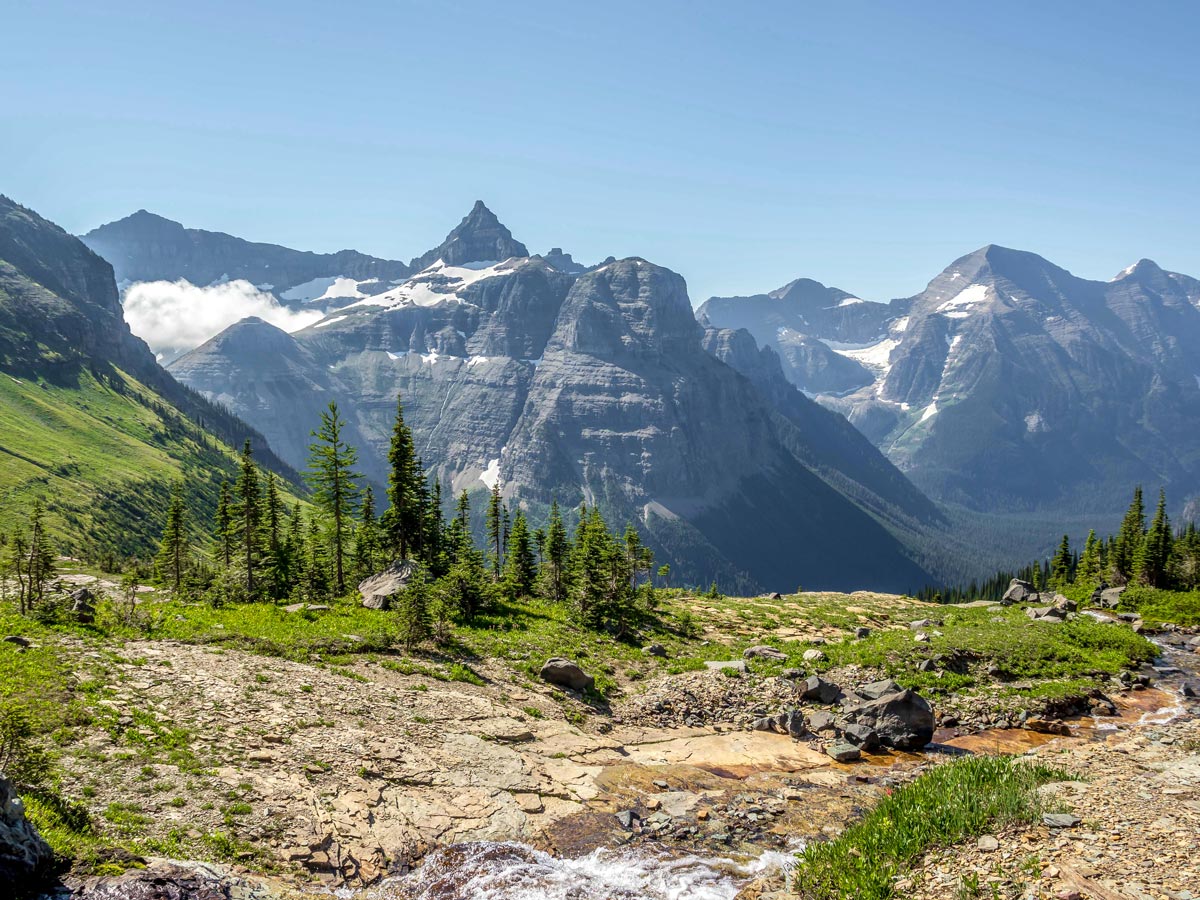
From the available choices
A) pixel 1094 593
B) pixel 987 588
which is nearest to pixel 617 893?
pixel 1094 593

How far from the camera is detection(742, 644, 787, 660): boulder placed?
146 feet

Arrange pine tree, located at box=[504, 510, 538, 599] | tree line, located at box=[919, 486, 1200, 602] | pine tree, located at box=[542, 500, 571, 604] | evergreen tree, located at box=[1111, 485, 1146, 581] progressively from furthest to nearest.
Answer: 1. evergreen tree, located at box=[1111, 485, 1146, 581]
2. tree line, located at box=[919, 486, 1200, 602]
3. pine tree, located at box=[504, 510, 538, 599]
4. pine tree, located at box=[542, 500, 571, 604]

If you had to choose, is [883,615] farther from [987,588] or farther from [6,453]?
[6,453]

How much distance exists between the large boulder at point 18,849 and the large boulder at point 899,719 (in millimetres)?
30362

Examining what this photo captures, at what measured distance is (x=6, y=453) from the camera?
648ft

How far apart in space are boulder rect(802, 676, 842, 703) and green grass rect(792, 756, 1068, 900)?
1520 centimetres

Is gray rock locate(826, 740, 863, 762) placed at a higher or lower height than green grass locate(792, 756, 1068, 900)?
lower

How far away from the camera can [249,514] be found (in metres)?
57.0

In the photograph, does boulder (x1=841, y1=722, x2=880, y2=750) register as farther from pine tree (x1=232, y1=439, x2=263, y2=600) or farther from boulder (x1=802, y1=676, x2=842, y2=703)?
pine tree (x1=232, y1=439, x2=263, y2=600)

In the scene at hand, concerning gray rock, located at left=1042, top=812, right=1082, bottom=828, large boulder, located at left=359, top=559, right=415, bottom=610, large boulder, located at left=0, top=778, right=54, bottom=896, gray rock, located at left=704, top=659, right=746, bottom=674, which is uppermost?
large boulder, located at left=0, top=778, right=54, bottom=896

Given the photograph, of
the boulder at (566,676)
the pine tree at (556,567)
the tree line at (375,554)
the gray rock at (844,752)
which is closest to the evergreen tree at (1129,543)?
the tree line at (375,554)

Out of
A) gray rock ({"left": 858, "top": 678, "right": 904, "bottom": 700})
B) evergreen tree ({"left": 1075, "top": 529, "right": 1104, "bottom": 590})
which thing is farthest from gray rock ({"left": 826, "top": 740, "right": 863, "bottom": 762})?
evergreen tree ({"left": 1075, "top": 529, "right": 1104, "bottom": 590})

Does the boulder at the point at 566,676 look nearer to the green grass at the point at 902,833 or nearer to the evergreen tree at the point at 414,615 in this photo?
the evergreen tree at the point at 414,615

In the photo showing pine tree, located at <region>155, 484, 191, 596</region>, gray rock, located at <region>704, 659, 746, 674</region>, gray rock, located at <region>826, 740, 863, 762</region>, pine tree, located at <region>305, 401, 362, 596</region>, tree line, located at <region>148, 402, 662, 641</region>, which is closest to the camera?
gray rock, located at <region>826, 740, 863, 762</region>
